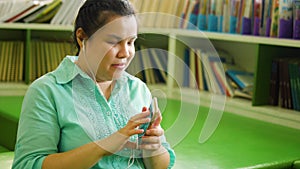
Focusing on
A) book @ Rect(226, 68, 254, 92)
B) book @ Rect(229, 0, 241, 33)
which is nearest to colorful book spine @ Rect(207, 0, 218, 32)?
book @ Rect(229, 0, 241, 33)

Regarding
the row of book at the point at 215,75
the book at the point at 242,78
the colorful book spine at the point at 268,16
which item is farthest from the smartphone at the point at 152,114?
the book at the point at 242,78

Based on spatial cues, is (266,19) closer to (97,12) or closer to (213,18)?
(213,18)

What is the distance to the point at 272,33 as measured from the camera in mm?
2555

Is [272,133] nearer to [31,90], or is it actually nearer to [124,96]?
[124,96]

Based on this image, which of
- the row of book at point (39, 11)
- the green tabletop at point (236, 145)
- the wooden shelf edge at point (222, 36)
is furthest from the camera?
the row of book at point (39, 11)

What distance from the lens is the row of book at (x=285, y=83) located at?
101 inches

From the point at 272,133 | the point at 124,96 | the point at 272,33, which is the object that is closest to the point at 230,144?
the point at 272,133

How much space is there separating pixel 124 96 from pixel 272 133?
1.22 metres

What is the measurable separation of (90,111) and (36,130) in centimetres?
13

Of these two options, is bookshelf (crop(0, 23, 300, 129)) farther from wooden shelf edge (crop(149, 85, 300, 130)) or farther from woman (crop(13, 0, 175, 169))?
woman (crop(13, 0, 175, 169))

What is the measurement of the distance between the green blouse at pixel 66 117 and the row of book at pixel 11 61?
1897mm

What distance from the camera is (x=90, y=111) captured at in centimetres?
125

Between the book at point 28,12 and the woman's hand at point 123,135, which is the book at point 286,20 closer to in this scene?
the book at point 28,12

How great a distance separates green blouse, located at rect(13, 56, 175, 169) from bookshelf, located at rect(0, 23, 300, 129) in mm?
824
